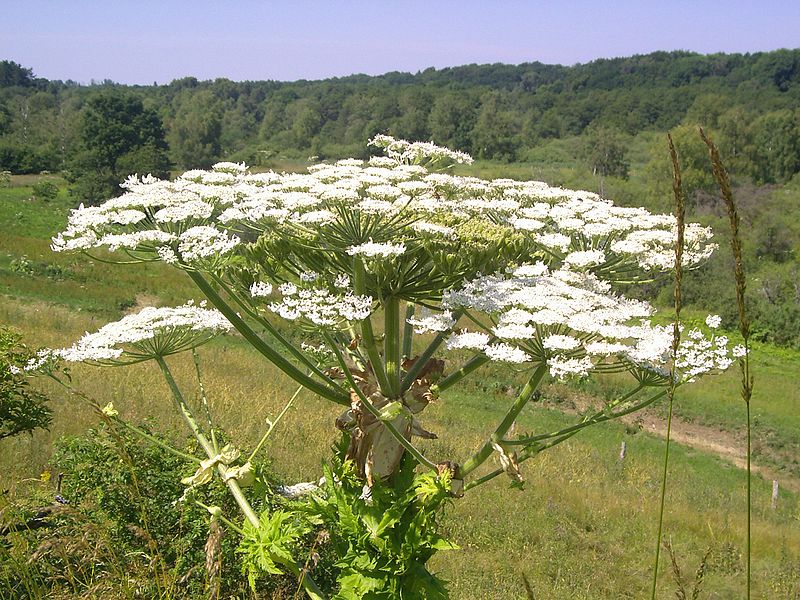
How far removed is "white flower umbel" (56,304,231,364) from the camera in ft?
14.3

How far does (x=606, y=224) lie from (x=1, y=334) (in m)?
6.63

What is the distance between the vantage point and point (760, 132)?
111375mm

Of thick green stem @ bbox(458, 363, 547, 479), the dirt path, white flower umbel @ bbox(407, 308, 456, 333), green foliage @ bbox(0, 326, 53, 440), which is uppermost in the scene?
white flower umbel @ bbox(407, 308, 456, 333)

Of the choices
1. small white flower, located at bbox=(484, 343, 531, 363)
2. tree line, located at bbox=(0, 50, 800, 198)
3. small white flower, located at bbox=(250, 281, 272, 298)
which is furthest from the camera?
tree line, located at bbox=(0, 50, 800, 198)

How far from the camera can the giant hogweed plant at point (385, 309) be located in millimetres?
3854

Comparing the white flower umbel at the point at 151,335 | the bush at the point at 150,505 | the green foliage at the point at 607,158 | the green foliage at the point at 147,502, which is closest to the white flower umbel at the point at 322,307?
the white flower umbel at the point at 151,335

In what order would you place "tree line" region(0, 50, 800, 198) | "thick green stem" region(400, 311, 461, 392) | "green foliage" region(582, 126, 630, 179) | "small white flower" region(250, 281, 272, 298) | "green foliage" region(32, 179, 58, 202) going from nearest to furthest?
"small white flower" region(250, 281, 272, 298), "thick green stem" region(400, 311, 461, 392), "green foliage" region(32, 179, 58, 202), "tree line" region(0, 50, 800, 198), "green foliage" region(582, 126, 630, 179)

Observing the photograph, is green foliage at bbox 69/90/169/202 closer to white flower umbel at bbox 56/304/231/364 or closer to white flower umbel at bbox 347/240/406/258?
white flower umbel at bbox 56/304/231/364

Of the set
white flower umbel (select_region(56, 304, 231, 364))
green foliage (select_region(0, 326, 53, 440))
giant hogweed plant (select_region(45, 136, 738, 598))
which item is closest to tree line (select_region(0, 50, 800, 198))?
green foliage (select_region(0, 326, 53, 440))

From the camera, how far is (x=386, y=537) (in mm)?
3920

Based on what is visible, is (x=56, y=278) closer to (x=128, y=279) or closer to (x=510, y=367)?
(x=128, y=279)

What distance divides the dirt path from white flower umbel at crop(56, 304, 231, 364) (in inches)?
1017

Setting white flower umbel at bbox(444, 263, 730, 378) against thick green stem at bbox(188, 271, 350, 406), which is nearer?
white flower umbel at bbox(444, 263, 730, 378)

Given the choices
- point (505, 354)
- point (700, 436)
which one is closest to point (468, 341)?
point (505, 354)
